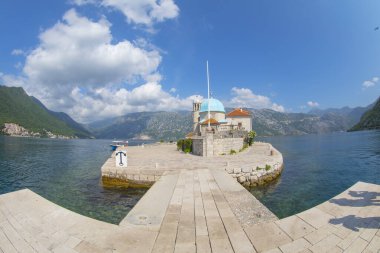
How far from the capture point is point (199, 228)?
7.16m

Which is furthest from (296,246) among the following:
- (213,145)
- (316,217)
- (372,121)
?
(372,121)

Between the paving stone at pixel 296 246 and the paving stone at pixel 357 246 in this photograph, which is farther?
the paving stone at pixel 296 246

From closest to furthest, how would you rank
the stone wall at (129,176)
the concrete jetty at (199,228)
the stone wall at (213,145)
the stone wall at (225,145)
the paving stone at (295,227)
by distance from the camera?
the concrete jetty at (199,228) < the paving stone at (295,227) < the stone wall at (129,176) < the stone wall at (213,145) < the stone wall at (225,145)

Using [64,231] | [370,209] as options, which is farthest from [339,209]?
[64,231]

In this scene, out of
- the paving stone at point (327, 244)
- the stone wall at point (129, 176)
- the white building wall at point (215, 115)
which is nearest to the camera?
the paving stone at point (327, 244)

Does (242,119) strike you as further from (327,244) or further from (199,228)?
(327,244)

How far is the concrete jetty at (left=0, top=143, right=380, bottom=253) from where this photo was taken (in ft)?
19.3

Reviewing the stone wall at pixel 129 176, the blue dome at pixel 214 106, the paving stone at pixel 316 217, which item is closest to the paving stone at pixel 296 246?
the paving stone at pixel 316 217

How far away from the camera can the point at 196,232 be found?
6887 millimetres

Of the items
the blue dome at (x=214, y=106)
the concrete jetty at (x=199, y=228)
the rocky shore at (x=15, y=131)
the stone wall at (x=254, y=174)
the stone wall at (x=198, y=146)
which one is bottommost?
the stone wall at (x=254, y=174)

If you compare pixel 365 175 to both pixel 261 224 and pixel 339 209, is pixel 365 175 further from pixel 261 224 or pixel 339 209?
pixel 261 224

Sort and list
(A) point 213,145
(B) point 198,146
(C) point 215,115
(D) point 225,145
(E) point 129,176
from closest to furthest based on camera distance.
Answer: (E) point 129,176, (A) point 213,145, (B) point 198,146, (D) point 225,145, (C) point 215,115

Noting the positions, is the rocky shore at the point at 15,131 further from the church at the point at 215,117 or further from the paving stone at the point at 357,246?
the paving stone at the point at 357,246

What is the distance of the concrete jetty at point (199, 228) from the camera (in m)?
5.88
